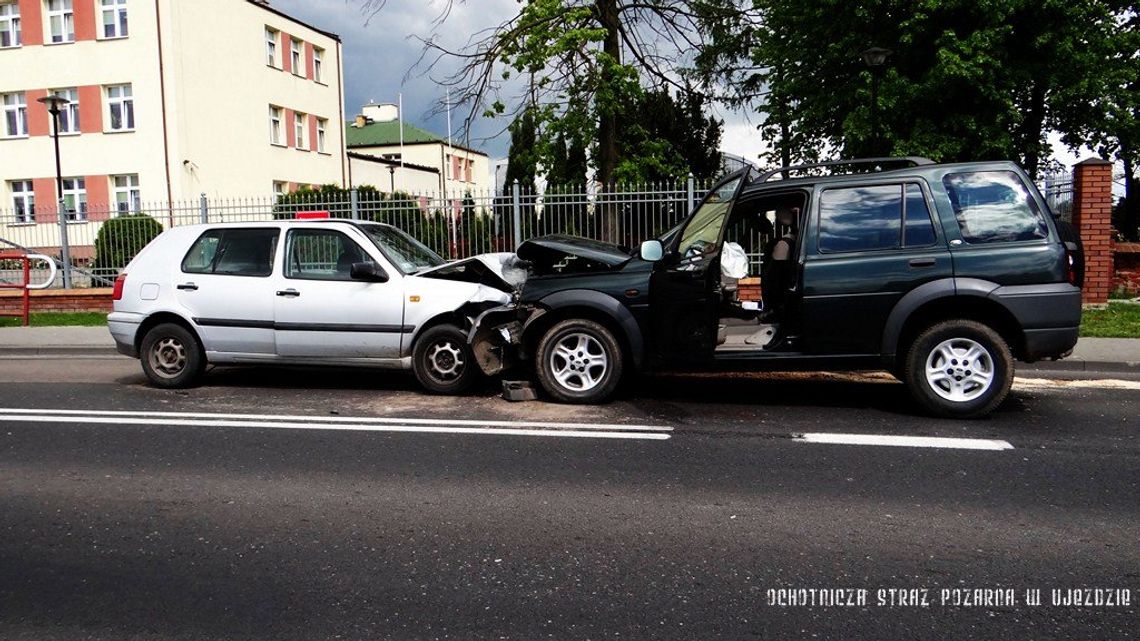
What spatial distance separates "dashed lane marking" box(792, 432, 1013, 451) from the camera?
238 inches

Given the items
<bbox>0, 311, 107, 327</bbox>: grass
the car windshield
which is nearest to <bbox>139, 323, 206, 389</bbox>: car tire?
the car windshield

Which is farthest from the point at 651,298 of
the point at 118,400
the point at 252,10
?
the point at 252,10

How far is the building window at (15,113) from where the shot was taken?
33344 mm

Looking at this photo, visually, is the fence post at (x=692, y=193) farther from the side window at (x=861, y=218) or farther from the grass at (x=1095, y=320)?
the side window at (x=861, y=218)

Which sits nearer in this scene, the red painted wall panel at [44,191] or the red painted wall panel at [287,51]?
the red painted wall panel at [44,191]

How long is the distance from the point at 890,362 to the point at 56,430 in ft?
21.4

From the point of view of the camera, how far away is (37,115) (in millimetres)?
33062

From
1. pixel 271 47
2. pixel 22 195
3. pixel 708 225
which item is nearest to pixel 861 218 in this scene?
pixel 708 225

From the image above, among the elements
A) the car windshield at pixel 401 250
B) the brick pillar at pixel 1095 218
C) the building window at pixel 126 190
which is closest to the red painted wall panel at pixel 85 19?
the building window at pixel 126 190

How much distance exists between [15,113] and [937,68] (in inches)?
1266

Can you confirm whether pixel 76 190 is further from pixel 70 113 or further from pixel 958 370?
pixel 958 370

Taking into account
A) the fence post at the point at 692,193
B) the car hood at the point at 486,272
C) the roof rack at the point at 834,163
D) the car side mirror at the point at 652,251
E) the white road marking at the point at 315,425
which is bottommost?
the white road marking at the point at 315,425

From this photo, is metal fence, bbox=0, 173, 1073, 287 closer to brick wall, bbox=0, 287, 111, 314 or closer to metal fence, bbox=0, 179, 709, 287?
metal fence, bbox=0, 179, 709, 287

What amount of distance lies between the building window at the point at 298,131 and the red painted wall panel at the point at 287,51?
6.87 ft
